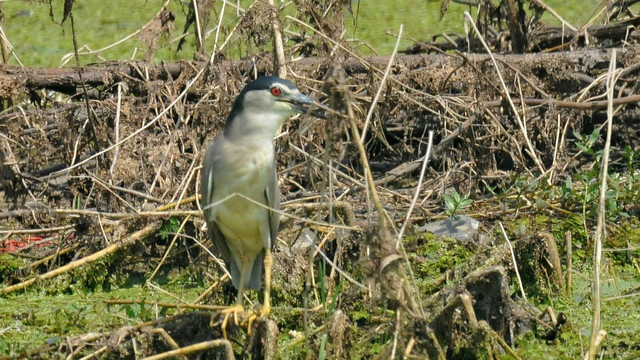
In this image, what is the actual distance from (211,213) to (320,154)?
1.53 metres

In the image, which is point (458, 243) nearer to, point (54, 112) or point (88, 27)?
point (54, 112)

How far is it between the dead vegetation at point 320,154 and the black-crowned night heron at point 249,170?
0.24 m

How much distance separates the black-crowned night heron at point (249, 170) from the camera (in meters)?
4.59

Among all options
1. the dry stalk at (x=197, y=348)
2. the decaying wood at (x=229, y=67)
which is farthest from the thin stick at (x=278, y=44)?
the dry stalk at (x=197, y=348)

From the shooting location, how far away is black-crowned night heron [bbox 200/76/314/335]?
4.59 m

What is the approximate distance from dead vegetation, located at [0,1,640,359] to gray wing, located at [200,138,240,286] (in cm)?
11

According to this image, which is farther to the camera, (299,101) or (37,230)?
(37,230)

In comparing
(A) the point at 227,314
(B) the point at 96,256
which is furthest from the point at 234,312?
(B) the point at 96,256

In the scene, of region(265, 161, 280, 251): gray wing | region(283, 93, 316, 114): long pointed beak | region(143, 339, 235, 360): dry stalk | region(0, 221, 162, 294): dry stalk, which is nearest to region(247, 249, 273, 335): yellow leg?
region(265, 161, 280, 251): gray wing

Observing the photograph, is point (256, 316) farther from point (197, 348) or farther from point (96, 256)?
point (96, 256)

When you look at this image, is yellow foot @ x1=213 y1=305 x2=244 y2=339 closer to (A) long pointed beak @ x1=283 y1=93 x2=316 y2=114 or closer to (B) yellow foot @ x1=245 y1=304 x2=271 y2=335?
(B) yellow foot @ x1=245 y1=304 x2=271 y2=335

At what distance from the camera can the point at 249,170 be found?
4.66m

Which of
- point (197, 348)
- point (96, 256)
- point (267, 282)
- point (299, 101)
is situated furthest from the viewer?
point (96, 256)

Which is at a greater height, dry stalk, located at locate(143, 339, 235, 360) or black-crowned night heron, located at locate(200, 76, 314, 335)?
black-crowned night heron, located at locate(200, 76, 314, 335)
